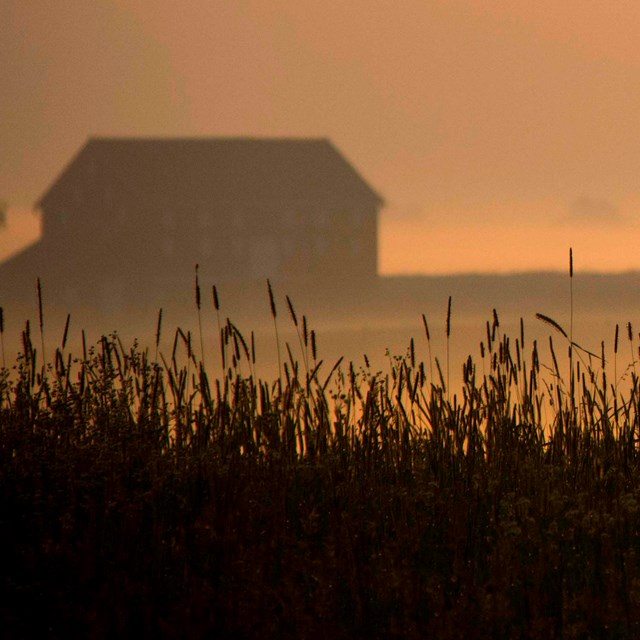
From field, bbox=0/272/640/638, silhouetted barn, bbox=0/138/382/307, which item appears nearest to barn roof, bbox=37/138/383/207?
silhouetted barn, bbox=0/138/382/307

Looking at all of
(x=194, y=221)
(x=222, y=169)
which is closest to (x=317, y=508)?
(x=194, y=221)

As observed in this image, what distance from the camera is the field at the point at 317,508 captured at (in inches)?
148

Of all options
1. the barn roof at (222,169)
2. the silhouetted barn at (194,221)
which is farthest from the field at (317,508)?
the barn roof at (222,169)

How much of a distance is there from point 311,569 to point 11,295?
208ft

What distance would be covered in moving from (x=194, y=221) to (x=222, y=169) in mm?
7204

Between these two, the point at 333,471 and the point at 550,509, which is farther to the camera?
the point at 333,471

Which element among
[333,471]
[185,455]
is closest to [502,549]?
[333,471]

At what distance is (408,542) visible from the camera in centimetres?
427

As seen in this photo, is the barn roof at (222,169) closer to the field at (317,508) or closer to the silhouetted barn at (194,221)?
the silhouetted barn at (194,221)

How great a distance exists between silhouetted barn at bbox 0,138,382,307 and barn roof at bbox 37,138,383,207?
6cm

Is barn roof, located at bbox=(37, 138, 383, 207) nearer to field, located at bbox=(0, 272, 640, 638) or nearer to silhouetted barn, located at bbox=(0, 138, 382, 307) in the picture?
silhouetted barn, located at bbox=(0, 138, 382, 307)

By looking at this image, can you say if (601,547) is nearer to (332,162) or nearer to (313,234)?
(313,234)

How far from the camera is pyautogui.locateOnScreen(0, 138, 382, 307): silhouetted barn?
6075 centimetres

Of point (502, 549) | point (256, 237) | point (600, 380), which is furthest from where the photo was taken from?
point (256, 237)
